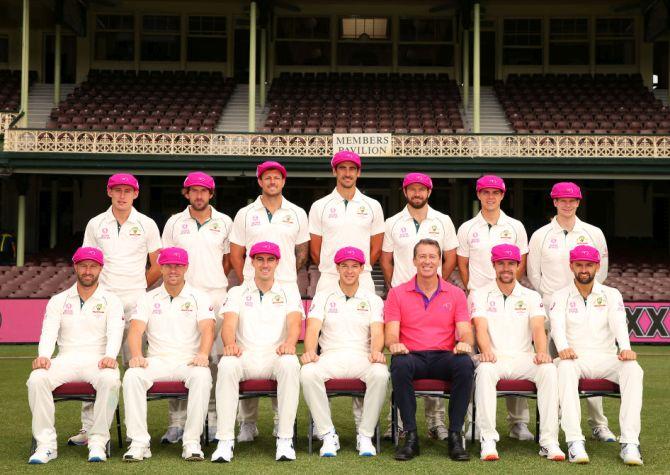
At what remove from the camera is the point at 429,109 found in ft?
87.0

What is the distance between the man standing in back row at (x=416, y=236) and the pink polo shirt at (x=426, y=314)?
2.24 ft

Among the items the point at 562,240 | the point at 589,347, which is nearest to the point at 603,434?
the point at 589,347

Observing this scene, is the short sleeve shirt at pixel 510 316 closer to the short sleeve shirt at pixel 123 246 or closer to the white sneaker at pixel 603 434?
the white sneaker at pixel 603 434

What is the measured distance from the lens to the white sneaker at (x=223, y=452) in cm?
683

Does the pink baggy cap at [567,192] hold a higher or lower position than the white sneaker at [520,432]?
higher

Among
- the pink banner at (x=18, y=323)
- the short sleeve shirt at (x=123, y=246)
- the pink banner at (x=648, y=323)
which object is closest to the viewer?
the short sleeve shirt at (x=123, y=246)

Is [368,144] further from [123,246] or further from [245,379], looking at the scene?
[245,379]

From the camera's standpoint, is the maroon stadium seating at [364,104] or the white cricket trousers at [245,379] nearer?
the white cricket trousers at [245,379]

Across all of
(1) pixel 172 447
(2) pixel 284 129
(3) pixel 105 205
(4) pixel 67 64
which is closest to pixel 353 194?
(1) pixel 172 447

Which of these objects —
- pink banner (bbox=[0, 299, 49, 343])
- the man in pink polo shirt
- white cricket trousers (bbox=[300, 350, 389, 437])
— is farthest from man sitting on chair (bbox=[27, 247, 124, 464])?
pink banner (bbox=[0, 299, 49, 343])

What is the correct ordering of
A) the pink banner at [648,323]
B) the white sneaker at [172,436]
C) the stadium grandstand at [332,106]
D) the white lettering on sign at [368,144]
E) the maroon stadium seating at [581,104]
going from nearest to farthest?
the white sneaker at [172,436] < the pink banner at [648,323] < the white lettering on sign at [368,144] < the stadium grandstand at [332,106] < the maroon stadium seating at [581,104]

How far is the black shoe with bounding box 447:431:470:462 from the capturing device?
6.89m

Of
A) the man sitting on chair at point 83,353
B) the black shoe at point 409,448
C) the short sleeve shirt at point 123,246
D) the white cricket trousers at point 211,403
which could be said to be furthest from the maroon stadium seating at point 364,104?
the black shoe at point 409,448

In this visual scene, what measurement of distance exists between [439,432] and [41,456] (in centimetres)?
342
